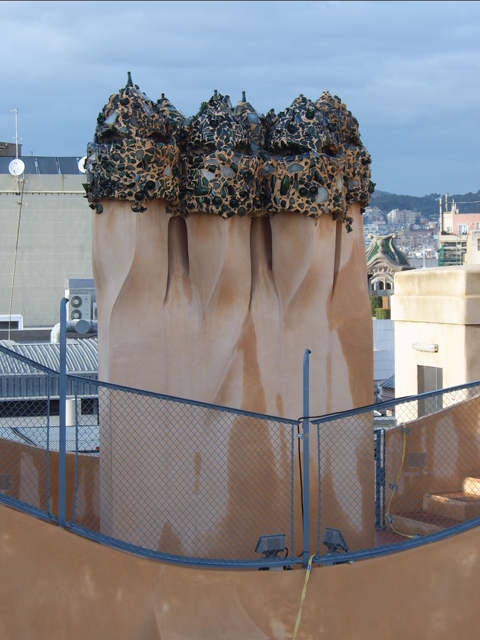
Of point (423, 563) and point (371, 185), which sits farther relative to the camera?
point (371, 185)

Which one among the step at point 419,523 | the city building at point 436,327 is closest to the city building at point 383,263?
the city building at point 436,327

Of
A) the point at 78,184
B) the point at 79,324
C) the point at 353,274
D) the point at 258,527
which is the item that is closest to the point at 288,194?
the point at 353,274

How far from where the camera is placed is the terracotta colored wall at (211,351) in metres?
8.44

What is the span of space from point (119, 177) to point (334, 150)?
8.69ft

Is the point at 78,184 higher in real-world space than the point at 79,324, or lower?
higher

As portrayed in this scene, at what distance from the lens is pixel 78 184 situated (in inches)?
1686

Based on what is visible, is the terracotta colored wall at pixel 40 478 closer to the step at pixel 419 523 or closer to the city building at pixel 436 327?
the step at pixel 419 523

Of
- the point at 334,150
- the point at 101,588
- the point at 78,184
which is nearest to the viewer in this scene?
the point at 101,588

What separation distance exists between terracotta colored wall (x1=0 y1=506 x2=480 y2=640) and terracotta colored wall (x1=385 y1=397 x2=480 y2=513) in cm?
370

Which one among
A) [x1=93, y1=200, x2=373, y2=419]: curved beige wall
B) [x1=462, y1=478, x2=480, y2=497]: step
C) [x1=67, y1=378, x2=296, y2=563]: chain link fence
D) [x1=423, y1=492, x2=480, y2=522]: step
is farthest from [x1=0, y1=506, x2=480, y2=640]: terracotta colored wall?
[x1=462, y1=478, x2=480, y2=497]: step

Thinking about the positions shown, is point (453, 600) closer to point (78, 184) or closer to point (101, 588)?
point (101, 588)

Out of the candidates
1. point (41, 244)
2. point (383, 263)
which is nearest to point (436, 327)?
point (41, 244)

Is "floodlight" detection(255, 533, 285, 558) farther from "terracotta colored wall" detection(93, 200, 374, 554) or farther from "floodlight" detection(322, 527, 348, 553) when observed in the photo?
"terracotta colored wall" detection(93, 200, 374, 554)

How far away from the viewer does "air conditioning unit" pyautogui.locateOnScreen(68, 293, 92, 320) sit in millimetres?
31094
